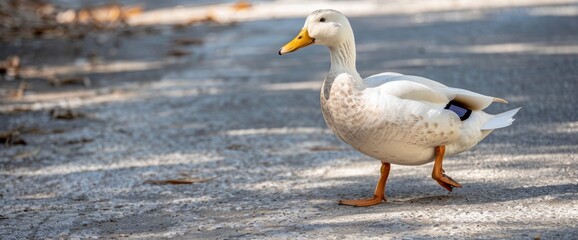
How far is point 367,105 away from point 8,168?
2652 mm

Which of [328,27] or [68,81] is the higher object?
[328,27]

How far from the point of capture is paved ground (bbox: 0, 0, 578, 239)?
4.18 meters

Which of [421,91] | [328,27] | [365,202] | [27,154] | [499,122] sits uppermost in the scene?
[328,27]

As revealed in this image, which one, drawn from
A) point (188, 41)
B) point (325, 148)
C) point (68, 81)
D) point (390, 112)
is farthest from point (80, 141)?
point (188, 41)

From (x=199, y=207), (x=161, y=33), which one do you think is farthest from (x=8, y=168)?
(x=161, y=33)

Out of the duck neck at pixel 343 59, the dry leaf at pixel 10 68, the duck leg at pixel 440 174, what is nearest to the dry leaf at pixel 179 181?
the duck neck at pixel 343 59

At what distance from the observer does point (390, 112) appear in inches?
165

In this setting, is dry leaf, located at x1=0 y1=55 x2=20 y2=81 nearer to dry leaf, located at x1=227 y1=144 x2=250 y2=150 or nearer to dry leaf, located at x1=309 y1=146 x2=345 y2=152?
dry leaf, located at x1=227 y1=144 x2=250 y2=150

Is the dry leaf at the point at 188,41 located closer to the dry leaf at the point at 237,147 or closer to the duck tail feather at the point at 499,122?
the dry leaf at the point at 237,147

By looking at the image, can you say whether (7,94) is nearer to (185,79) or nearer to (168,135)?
(185,79)

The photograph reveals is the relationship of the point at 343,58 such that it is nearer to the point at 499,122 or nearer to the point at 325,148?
the point at 499,122

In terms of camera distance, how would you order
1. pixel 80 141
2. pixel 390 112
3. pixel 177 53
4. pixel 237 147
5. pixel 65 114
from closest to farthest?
pixel 390 112
pixel 237 147
pixel 80 141
pixel 65 114
pixel 177 53

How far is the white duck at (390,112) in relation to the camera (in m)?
4.21

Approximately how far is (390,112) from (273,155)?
1.79m
